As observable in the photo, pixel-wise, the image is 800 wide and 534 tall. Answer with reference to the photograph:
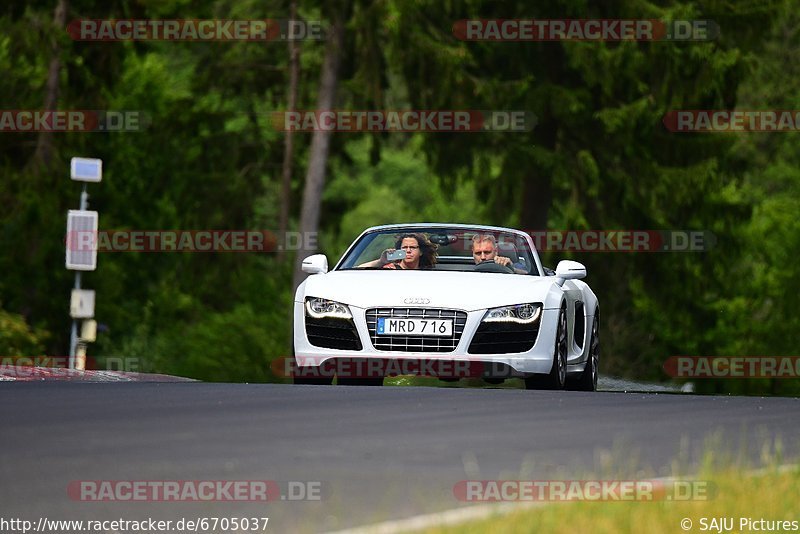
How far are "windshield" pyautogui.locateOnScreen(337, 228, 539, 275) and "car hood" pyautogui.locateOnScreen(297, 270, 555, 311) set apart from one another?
59 cm

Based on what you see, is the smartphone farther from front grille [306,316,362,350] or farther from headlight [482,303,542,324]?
headlight [482,303,542,324]

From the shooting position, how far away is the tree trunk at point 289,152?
152 ft

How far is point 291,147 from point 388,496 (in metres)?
40.1

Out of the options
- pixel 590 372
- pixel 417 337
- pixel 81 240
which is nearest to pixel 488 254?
pixel 590 372

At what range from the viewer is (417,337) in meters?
16.2

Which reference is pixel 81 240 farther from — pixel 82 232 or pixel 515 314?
pixel 515 314

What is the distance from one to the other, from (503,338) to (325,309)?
1.46 m

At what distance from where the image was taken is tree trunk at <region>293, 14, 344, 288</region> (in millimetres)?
42500

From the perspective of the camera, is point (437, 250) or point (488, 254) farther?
point (437, 250)

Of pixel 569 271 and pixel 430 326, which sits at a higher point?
pixel 569 271

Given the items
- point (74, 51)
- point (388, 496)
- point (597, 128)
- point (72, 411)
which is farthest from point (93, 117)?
point (388, 496)

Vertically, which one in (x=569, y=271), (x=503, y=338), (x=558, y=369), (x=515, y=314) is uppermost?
(x=569, y=271)

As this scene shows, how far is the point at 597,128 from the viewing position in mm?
45062

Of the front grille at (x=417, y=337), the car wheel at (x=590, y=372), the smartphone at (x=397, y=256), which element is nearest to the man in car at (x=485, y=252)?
the smartphone at (x=397, y=256)
